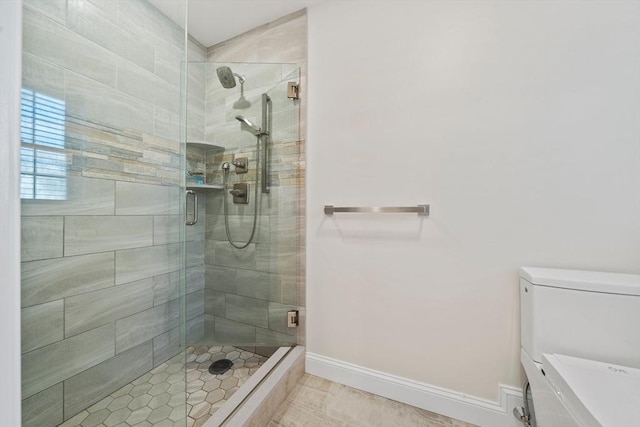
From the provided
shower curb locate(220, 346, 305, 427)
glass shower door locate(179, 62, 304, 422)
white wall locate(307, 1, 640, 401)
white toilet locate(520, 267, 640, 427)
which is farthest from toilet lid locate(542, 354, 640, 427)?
glass shower door locate(179, 62, 304, 422)

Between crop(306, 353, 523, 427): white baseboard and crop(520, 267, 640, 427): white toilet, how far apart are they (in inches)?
8.6

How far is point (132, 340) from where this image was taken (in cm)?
121

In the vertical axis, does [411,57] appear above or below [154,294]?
above

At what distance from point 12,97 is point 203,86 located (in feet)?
3.55

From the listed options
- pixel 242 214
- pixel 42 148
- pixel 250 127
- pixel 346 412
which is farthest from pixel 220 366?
pixel 250 127

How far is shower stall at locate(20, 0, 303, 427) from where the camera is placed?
2.85 ft

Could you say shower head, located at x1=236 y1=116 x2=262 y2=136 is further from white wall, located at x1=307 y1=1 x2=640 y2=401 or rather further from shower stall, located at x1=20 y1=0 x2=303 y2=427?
white wall, located at x1=307 y1=1 x2=640 y2=401

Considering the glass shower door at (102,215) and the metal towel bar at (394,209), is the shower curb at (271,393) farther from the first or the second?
the metal towel bar at (394,209)

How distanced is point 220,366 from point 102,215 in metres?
1.06

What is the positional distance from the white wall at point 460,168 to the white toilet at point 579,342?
0.12 metres

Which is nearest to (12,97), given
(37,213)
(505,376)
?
(37,213)

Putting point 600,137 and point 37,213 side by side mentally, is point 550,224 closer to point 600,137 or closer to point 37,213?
point 600,137

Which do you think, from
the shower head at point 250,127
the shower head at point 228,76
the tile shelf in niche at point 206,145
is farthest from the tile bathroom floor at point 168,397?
the shower head at point 228,76

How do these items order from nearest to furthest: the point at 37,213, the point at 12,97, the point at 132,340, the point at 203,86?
the point at 12,97 < the point at 37,213 < the point at 132,340 < the point at 203,86
